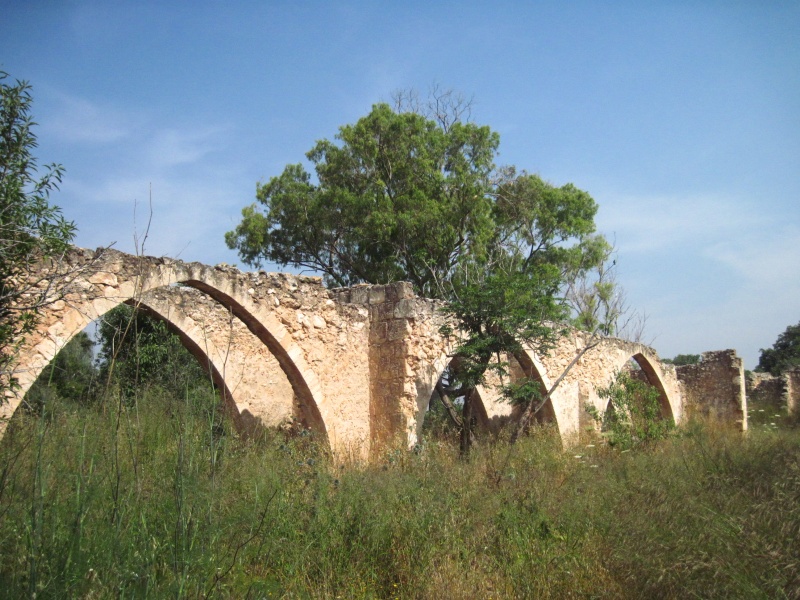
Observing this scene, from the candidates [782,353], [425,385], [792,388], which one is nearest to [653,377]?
[792,388]

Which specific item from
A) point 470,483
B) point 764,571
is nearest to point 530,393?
point 470,483

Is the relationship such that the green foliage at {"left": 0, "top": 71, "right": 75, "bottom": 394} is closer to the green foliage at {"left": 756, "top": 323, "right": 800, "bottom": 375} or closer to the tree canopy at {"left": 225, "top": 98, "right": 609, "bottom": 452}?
the tree canopy at {"left": 225, "top": 98, "right": 609, "bottom": 452}

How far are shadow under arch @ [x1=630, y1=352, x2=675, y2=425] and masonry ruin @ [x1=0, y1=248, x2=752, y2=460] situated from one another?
7305mm

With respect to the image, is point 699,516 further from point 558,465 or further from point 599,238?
point 599,238

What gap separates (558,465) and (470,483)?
1.85 meters

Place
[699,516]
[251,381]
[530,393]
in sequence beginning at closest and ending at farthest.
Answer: [699,516]
[530,393]
[251,381]

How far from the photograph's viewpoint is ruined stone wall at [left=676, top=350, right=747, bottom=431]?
18531 mm

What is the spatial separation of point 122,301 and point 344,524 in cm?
335

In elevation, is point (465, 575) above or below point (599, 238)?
below

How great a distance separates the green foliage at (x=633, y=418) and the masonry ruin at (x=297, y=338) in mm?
995

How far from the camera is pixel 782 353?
35.7m

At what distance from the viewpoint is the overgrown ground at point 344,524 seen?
9.27ft

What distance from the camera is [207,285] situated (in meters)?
7.34

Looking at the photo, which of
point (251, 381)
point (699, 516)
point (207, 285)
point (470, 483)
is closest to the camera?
point (699, 516)
